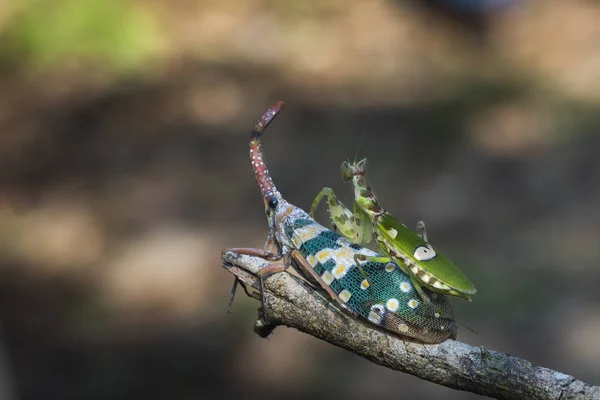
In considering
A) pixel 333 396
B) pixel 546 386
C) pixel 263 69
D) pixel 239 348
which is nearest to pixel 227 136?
pixel 263 69

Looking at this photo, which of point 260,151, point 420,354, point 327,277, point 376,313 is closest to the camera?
point 420,354

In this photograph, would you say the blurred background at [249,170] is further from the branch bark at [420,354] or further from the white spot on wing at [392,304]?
the branch bark at [420,354]

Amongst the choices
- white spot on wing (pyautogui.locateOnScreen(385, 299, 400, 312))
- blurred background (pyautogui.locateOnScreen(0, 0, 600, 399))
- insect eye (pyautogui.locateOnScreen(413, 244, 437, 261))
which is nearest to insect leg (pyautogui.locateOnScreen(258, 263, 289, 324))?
white spot on wing (pyautogui.locateOnScreen(385, 299, 400, 312))

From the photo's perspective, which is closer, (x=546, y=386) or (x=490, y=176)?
(x=546, y=386)

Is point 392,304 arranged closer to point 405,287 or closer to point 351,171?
point 405,287

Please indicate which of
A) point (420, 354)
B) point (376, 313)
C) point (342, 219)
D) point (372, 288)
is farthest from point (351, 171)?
point (420, 354)

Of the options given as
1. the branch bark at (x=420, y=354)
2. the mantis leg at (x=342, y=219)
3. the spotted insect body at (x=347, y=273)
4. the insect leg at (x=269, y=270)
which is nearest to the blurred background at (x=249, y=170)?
the mantis leg at (x=342, y=219)

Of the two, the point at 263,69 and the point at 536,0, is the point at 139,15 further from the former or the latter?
the point at 536,0
